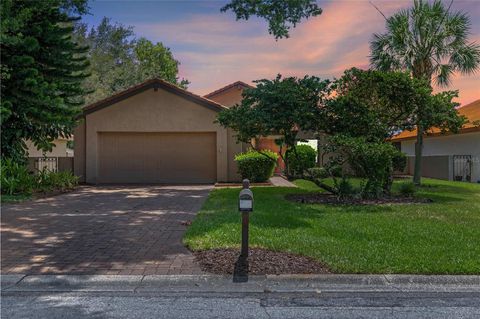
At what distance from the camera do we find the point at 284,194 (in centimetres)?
1440

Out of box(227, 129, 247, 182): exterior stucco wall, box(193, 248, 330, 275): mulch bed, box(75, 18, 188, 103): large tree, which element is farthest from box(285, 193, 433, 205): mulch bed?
→ box(75, 18, 188, 103): large tree

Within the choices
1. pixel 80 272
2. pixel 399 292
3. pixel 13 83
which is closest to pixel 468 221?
pixel 399 292

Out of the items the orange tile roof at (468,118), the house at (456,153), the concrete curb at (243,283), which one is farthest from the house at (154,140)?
the concrete curb at (243,283)

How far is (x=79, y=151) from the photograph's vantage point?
66.3ft

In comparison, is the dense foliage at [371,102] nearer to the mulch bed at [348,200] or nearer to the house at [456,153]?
the mulch bed at [348,200]

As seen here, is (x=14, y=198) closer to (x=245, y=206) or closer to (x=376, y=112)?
(x=245, y=206)

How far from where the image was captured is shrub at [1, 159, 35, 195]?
47.2ft

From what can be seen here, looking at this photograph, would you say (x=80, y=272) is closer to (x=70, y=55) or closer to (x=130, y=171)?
(x=70, y=55)

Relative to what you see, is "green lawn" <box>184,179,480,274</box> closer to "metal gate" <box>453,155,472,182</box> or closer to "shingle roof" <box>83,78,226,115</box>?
"shingle roof" <box>83,78,226,115</box>

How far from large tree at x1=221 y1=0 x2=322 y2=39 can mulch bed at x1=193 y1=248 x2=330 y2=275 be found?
12.5 m

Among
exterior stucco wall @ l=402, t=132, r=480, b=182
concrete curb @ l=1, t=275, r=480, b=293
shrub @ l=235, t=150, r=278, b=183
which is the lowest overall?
concrete curb @ l=1, t=275, r=480, b=293

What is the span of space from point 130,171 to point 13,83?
6.82 metres

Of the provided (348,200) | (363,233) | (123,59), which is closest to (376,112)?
(348,200)

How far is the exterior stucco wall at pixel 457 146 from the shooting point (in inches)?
856
